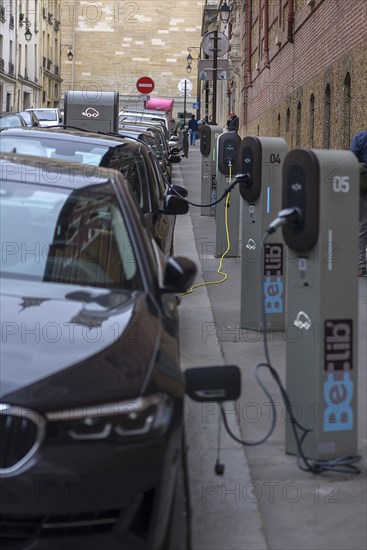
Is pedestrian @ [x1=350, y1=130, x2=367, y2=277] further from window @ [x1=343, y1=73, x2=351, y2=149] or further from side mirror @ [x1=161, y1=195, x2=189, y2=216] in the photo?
window @ [x1=343, y1=73, x2=351, y2=149]

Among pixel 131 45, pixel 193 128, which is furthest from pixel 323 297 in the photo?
pixel 131 45

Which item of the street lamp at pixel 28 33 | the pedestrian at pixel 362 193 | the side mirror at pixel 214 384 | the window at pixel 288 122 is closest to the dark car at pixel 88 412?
the side mirror at pixel 214 384

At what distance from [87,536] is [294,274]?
235 cm

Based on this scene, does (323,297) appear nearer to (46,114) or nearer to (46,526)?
(46,526)

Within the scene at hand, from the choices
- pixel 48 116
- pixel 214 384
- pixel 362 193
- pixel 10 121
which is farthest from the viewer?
pixel 48 116

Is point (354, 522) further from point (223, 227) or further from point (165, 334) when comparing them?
point (223, 227)

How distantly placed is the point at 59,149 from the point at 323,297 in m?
4.73

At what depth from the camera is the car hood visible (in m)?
3.93

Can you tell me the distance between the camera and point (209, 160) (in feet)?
65.7

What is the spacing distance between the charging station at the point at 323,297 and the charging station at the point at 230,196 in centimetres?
807

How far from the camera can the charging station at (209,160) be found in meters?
18.8

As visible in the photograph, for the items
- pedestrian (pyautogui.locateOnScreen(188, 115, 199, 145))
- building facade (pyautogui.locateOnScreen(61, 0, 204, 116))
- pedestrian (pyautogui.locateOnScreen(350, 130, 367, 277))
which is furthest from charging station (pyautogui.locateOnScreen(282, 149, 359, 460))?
building facade (pyautogui.locateOnScreen(61, 0, 204, 116))

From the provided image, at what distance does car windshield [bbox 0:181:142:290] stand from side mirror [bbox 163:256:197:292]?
0.45ft

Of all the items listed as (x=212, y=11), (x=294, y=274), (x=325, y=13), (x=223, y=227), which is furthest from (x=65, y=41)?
(x=294, y=274)
